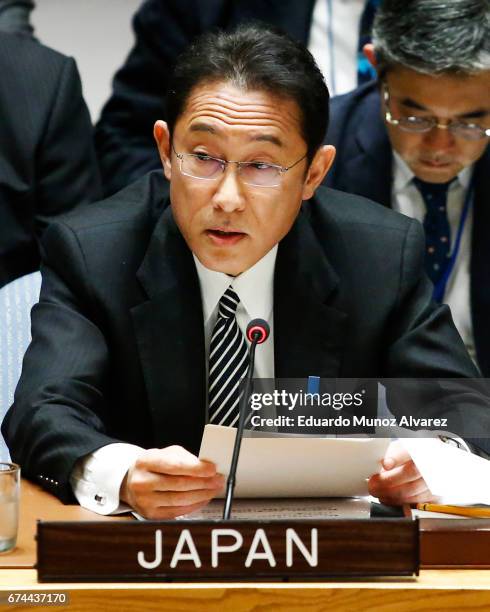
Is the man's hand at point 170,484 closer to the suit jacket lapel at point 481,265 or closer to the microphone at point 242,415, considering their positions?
the microphone at point 242,415

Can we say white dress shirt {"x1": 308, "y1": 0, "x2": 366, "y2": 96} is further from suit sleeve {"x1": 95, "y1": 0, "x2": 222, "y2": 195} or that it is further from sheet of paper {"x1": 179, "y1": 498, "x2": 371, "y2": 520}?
sheet of paper {"x1": 179, "y1": 498, "x2": 371, "y2": 520}

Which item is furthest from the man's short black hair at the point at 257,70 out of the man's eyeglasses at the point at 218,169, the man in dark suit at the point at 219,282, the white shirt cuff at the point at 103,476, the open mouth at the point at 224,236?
the white shirt cuff at the point at 103,476

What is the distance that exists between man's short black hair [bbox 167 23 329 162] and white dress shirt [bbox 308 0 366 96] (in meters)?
1.19

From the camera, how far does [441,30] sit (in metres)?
3.23

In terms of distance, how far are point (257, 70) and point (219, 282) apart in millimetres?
439

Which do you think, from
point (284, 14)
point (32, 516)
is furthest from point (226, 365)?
point (284, 14)

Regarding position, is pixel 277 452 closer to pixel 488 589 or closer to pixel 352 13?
pixel 488 589

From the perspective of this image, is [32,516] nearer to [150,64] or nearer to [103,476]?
[103,476]

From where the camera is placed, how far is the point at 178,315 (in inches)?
99.0

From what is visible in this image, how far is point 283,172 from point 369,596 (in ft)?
3.40

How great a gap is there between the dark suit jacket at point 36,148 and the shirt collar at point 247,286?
35.8 inches

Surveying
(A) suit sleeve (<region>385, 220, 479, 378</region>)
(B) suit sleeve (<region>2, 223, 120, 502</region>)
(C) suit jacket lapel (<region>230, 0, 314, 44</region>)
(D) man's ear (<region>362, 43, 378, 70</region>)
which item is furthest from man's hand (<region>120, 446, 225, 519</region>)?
(C) suit jacket lapel (<region>230, 0, 314, 44</region>)

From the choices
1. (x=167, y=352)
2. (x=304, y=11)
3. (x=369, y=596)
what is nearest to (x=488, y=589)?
(x=369, y=596)

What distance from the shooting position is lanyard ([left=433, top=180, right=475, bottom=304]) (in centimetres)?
343
